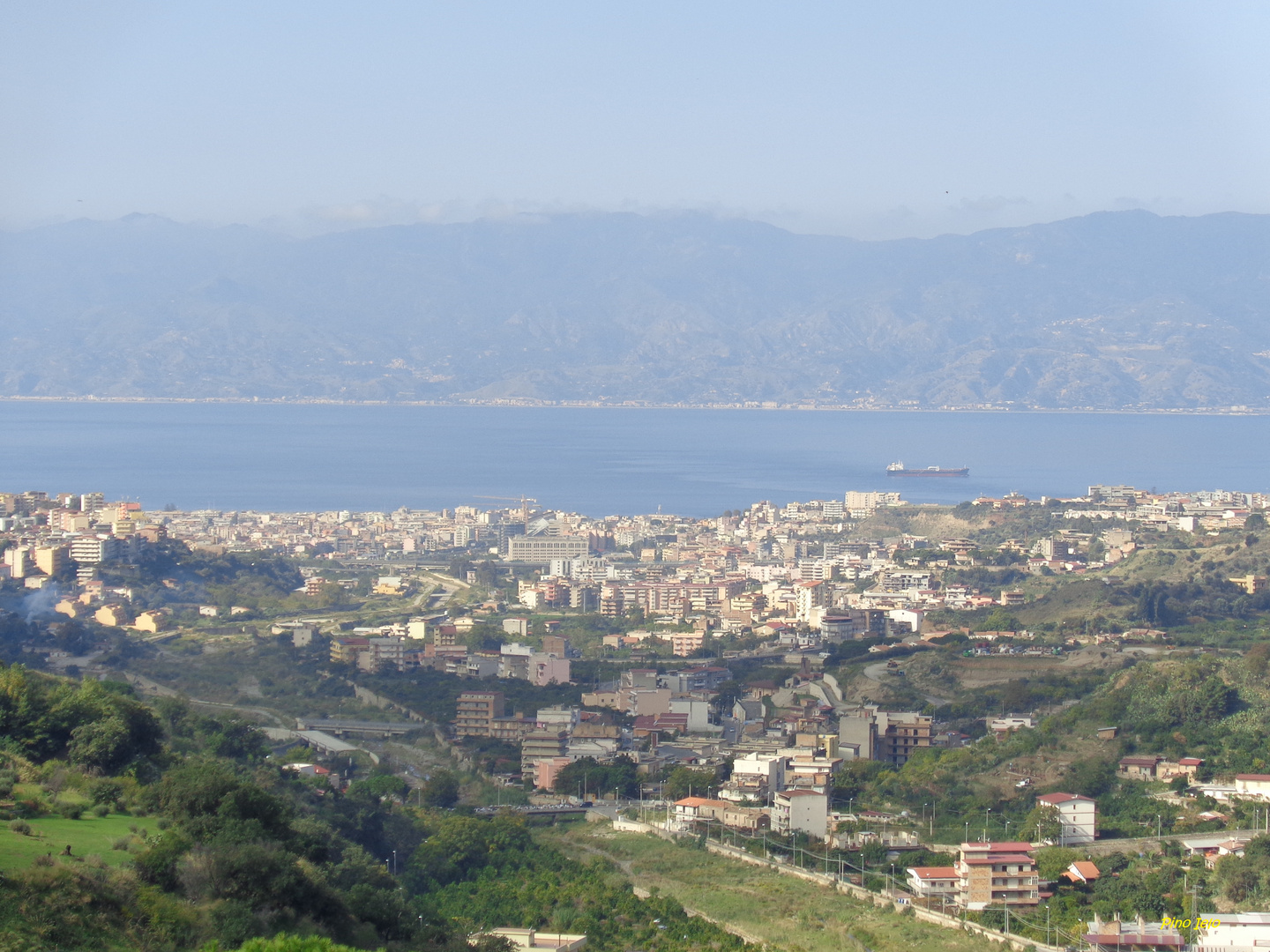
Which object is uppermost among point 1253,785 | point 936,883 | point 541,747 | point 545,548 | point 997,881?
point 1253,785

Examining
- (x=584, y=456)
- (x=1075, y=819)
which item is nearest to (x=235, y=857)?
(x=1075, y=819)

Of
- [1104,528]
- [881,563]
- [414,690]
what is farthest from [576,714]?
[1104,528]

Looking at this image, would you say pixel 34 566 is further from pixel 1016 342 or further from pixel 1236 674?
pixel 1016 342

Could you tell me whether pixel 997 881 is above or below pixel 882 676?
above

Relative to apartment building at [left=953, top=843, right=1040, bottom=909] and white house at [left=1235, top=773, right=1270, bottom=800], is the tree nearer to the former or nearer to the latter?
apartment building at [left=953, top=843, right=1040, bottom=909]

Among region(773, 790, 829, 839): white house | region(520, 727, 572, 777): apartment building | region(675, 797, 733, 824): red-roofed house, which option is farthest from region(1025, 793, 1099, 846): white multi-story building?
region(520, 727, 572, 777): apartment building

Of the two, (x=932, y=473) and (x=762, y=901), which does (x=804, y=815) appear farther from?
(x=932, y=473)

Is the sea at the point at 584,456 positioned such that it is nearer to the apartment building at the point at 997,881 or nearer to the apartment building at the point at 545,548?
the apartment building at the point at 545,548
